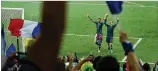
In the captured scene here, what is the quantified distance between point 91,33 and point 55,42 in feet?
42.1

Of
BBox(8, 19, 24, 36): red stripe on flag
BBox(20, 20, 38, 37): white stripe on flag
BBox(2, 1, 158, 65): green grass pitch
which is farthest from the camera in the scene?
BBox(2, 1, 158, 65): green grass pitch

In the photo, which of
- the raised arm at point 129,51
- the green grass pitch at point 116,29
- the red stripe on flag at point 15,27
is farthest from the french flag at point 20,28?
the raised arm at point 129,51

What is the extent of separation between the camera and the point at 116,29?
13.7 m

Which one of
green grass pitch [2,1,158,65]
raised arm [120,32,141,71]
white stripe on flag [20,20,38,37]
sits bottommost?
green grass pitch [2,1,158,65]

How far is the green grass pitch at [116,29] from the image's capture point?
36.8 ft

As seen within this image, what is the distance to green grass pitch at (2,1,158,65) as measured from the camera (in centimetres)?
1120

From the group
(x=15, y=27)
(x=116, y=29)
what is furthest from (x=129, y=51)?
(x=116, y=29)

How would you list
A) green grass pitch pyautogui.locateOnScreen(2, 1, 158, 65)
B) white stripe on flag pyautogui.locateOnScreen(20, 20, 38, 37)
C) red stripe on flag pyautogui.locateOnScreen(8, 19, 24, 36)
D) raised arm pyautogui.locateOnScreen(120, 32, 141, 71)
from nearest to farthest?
raised arm pyautogui.locateOnScreen(120, 32, 141, 71) → white stripe on flag pyautogui.locateOnScreen(20, 20, 38, 37) → red stripe on flag pyautogui.locateOnScreen(8, 19, 24, 36) → green grass pitch pyautogui.locateOnScreen(2, 1, 158, 65)

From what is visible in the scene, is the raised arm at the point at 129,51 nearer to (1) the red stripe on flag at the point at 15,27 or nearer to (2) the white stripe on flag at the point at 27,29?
(2) the white stripe on flag at the point at 27,29

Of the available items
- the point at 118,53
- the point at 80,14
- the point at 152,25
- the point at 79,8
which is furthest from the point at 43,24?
the point at 79,8

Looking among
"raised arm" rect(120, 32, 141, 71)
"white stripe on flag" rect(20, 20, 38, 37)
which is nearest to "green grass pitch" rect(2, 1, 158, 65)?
"white stripe on flag" rect(20, 20, 38, 37)

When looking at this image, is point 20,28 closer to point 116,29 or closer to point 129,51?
point 129,51

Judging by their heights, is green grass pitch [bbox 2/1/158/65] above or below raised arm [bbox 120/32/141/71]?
below

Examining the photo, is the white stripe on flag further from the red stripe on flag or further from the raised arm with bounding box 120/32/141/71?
the raised arm with bounding box 120/32/141/71
